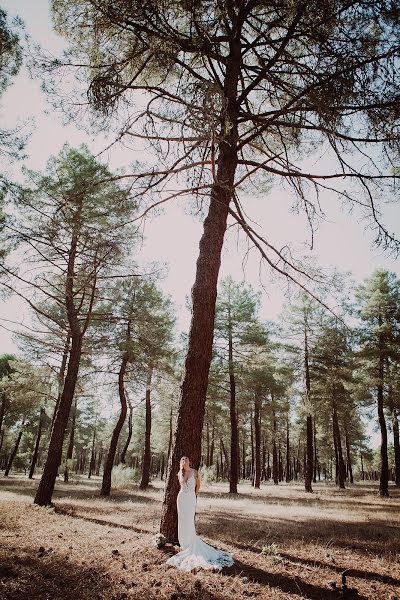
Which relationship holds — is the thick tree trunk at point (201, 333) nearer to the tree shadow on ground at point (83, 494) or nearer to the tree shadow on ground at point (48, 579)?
the tree shadow on ground at point (48, 579)

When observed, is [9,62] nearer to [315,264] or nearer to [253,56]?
[253,56]

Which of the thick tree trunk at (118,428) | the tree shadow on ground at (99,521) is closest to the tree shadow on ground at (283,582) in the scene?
the tree shadow on ground at (99,521)

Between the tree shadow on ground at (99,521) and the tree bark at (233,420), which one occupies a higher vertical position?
the tree bark at (233,420)

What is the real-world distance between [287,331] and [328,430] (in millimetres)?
22111

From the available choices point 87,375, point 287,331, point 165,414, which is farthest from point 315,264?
point 165,414

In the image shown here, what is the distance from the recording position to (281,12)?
6.33 m

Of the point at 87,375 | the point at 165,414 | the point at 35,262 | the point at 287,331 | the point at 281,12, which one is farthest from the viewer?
the point at 165,414

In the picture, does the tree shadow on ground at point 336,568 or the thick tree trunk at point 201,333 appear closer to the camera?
the tree shadow on ground at point 336,568

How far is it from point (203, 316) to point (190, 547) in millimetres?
3493

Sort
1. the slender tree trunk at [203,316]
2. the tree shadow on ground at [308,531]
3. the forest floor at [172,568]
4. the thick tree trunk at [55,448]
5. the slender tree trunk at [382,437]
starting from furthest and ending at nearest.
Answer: the slender tree trunk at [382,437] < the thick tree trunk at [55,448] < the tree shadow on ground at [308,531] < the slender tree trunk at [203,316] < the forest floor at [172,568]

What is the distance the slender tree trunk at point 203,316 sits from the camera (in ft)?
18.2

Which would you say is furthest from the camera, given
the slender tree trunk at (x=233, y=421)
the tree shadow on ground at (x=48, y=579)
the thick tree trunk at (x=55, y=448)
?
the slender tree trunk at (x=233, y=421)

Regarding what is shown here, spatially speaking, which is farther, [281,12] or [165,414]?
[165,414]

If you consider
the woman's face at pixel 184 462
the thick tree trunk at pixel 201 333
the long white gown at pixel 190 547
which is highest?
the thick tree trunk at pixel 201 333
